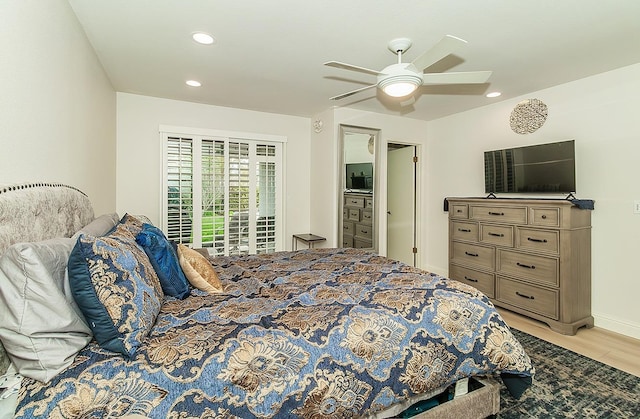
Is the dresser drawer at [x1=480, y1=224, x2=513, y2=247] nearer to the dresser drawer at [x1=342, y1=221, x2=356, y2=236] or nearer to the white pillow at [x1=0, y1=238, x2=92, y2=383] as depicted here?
the dresser drawer at [x1=342, y1=221, x2=356, y2=236]

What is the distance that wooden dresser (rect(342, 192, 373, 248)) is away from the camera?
4.55 metres

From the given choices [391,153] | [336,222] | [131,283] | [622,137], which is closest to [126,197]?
[336,222]

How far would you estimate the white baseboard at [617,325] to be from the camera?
2.91 m

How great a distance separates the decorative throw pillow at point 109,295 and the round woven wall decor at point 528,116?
426 cm

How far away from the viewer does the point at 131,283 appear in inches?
49.1

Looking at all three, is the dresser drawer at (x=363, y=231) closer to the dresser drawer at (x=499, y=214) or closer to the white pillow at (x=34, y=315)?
the dresser drawer at (x=499, y=214)

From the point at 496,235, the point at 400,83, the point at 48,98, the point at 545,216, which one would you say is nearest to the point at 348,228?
the point at 496,235

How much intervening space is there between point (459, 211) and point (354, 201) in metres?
1.43

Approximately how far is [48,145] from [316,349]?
1.78 metres

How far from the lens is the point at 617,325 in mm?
3018

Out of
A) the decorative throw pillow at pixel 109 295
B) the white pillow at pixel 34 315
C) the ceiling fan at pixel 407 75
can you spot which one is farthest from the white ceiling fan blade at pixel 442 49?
the white pillow at pixel 34 315

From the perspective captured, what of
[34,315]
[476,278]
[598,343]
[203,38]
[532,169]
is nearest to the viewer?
[34,315]

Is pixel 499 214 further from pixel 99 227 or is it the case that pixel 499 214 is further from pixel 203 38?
pixel 99 227

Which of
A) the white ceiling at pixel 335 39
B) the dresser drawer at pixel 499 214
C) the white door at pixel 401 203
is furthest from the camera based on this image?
the white door at pixel 401 203
